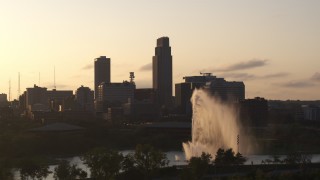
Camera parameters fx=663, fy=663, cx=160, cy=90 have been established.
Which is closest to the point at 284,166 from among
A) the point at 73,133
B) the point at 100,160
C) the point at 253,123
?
the point at 100,160

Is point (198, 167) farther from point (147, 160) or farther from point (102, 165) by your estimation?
point (102, 165)

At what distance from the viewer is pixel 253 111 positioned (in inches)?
6683

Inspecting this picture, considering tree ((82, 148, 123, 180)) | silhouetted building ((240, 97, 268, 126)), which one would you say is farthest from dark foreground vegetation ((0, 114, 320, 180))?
silhouetted building ((240, 97, 268, 126))

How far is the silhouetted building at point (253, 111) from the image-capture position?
169 metres

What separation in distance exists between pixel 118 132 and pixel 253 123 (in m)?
47.1

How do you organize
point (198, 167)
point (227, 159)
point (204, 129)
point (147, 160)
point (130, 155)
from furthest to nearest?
point (204, 129), point (227, 159), point (130, 155), point (147, 160), point (198, 167)

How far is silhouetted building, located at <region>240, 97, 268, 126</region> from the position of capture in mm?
169250

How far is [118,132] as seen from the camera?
134m

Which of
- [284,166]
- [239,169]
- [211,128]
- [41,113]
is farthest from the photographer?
[41,113]

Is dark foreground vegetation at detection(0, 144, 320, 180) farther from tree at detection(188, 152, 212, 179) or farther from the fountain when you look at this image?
the fountain

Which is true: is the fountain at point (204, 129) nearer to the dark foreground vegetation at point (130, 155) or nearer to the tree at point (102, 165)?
the dark foreground vegetation at point (130, 155)

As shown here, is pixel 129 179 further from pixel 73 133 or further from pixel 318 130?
pixel 318 130

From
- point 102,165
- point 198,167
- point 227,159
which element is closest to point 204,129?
point 227,159

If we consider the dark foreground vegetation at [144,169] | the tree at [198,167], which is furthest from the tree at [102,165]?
the tree at [198,167]
